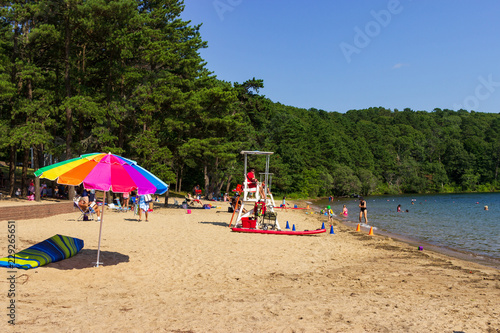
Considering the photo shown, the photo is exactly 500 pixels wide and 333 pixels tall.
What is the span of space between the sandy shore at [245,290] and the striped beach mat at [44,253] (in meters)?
0.22

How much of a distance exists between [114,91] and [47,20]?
616 cm

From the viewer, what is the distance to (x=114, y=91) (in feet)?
94.2

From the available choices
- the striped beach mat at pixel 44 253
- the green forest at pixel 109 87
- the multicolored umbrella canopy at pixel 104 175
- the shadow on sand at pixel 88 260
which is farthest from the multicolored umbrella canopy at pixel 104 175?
the green forest at pixel 109 87

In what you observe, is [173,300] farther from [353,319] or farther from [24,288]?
[353,319]

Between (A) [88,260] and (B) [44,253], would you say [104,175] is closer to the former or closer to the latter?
(B) [44,253]

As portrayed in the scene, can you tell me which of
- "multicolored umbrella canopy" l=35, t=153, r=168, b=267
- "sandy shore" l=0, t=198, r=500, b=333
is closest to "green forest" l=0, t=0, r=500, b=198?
"sandy shore" l=0, t=198, r=500, b=333

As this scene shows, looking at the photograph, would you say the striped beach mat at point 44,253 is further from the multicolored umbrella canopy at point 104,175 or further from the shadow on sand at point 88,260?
the multicolored umbrella canopy at point 104,175

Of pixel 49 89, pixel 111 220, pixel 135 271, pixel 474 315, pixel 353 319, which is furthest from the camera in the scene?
pixel 49 89

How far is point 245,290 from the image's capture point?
799 centimetres

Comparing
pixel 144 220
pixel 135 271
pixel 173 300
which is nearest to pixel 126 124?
pixel 144 220

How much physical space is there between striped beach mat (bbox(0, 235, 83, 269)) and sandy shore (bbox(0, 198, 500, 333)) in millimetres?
220

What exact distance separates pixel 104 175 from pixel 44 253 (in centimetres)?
245

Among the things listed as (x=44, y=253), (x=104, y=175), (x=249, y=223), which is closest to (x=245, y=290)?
(x=104, y=175)

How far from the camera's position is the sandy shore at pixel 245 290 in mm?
5902
